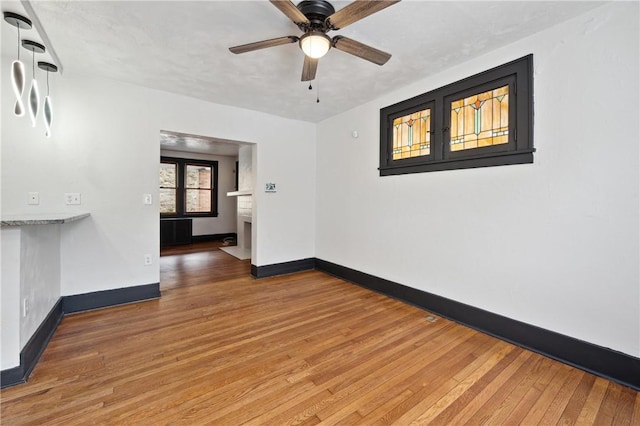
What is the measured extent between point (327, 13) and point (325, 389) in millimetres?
2611

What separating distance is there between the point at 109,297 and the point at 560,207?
464 centimetres

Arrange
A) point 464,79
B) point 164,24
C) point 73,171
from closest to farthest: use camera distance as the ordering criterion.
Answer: point 164,24 → point 464,79 → point 73,171

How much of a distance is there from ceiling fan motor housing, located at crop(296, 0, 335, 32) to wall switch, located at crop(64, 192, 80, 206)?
3.03 m

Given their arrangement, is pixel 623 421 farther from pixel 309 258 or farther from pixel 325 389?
pixel 309 258

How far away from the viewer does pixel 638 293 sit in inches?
72.9

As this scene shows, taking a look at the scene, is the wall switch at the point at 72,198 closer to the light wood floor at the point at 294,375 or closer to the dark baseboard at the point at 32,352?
the dark baseboard at the point at 32,352

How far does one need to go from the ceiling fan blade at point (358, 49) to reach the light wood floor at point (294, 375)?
2.46m

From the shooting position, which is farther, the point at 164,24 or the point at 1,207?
the point at 1,207

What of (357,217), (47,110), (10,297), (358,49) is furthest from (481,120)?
(47,110)

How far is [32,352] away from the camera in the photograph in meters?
2.02

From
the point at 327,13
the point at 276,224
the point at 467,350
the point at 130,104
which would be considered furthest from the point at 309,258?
the point at 327,13

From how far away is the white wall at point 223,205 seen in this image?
26.2 ft

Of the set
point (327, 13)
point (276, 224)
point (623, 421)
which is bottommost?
point (623, 421)

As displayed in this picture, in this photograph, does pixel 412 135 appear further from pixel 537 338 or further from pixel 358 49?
pixel 537 338
